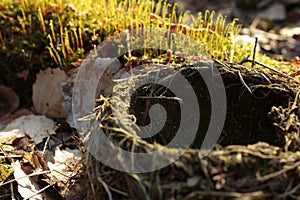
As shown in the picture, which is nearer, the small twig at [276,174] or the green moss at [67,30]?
the small twig at [276,174]

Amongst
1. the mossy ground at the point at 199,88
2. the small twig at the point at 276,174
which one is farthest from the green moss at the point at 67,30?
the small twig at the point at 276,174

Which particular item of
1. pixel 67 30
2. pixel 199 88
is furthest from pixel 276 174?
pixel 67 30

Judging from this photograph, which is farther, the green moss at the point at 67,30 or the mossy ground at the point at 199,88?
the green moss at the point at 67,30

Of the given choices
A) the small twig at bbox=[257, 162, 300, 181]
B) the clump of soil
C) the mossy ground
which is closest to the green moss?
the mossy ground

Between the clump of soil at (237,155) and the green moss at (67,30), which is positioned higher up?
the green moss at (67,30)

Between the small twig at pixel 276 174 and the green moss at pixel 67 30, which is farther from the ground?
the green moss at pixel 67 30

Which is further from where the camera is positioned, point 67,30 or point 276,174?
point 67,30

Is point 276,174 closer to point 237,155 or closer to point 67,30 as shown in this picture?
point 237,155

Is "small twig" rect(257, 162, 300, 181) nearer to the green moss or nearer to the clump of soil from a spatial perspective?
the clump of soil

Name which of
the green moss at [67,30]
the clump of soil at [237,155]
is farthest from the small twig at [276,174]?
the green moss at [67,30]

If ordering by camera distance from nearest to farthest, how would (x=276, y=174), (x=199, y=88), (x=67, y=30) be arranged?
(x=276, y=174) → (x=199, y=88) → (x=67, y=30)

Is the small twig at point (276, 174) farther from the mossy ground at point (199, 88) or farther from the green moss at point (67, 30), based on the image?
the green moss at point (67, 30)

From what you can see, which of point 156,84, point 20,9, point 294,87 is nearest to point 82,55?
point 20,9

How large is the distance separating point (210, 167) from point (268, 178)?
211mm
